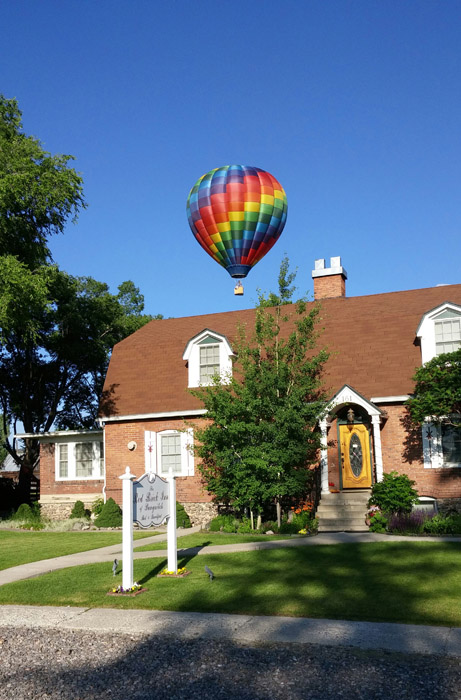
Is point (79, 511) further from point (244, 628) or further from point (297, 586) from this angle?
point (244, 628)

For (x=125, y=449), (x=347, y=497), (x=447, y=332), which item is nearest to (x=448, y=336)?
(x=447, y=332)

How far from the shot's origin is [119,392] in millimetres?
24344

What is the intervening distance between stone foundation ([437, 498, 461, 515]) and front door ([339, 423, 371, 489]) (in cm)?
212

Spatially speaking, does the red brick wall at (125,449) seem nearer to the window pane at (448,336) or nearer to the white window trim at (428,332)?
the white window trim at (428,332)

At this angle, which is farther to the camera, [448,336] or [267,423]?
[448,336]

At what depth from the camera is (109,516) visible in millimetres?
21391

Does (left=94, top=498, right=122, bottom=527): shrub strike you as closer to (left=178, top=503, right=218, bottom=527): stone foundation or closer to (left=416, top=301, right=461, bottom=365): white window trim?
(left=178, top=503, right=218, bottom=527): stone foundation

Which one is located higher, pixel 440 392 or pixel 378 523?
pixel 440 392

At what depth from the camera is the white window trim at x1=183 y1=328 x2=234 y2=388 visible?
22797 mm

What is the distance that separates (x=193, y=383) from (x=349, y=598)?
47.3 ft

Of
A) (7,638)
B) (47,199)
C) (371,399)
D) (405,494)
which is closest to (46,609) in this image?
(7,638)

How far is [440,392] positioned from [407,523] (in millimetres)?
3907

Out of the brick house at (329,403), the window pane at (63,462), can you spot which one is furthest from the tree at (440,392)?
the window pane at (63,462)

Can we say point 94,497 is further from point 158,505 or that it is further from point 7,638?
point 7,638
